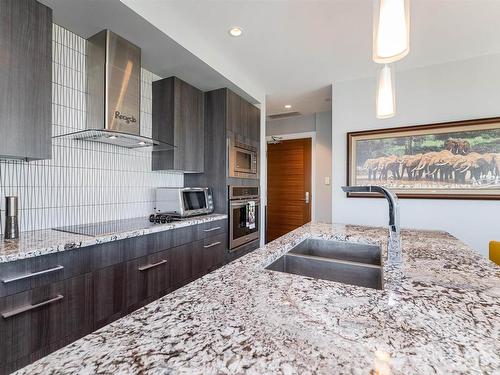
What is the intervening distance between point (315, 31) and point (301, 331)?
227 centimetres

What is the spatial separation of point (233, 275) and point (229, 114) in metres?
2.21

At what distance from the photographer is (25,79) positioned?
1.40 metres

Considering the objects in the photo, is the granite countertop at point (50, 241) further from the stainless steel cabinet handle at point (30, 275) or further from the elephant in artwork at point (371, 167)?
the elephant in artwork at point (371, 167)

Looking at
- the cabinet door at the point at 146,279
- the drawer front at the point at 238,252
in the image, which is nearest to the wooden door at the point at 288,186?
the drawer front at the point at 238,252

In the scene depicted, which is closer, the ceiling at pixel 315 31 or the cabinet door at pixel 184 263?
the ceiling at pixel 315 31

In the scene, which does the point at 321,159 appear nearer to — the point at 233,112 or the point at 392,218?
the point at 233,112

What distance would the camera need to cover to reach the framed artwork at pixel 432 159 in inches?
95.5

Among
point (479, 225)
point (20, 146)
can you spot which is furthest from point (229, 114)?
point (479, 225)

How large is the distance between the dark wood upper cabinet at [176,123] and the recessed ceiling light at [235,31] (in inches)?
27.2

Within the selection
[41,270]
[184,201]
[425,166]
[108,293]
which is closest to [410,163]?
[425,166]

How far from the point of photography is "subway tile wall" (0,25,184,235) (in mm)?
1631

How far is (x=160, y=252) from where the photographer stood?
6.14 ft

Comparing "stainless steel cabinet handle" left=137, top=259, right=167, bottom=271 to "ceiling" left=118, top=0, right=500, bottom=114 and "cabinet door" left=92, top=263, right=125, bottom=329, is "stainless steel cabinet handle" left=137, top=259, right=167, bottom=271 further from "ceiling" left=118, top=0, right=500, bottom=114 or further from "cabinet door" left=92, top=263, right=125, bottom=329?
"ceiling" left=118, top=0, right=500, bottom=114

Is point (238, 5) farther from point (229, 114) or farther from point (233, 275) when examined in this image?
point (233, 275)
